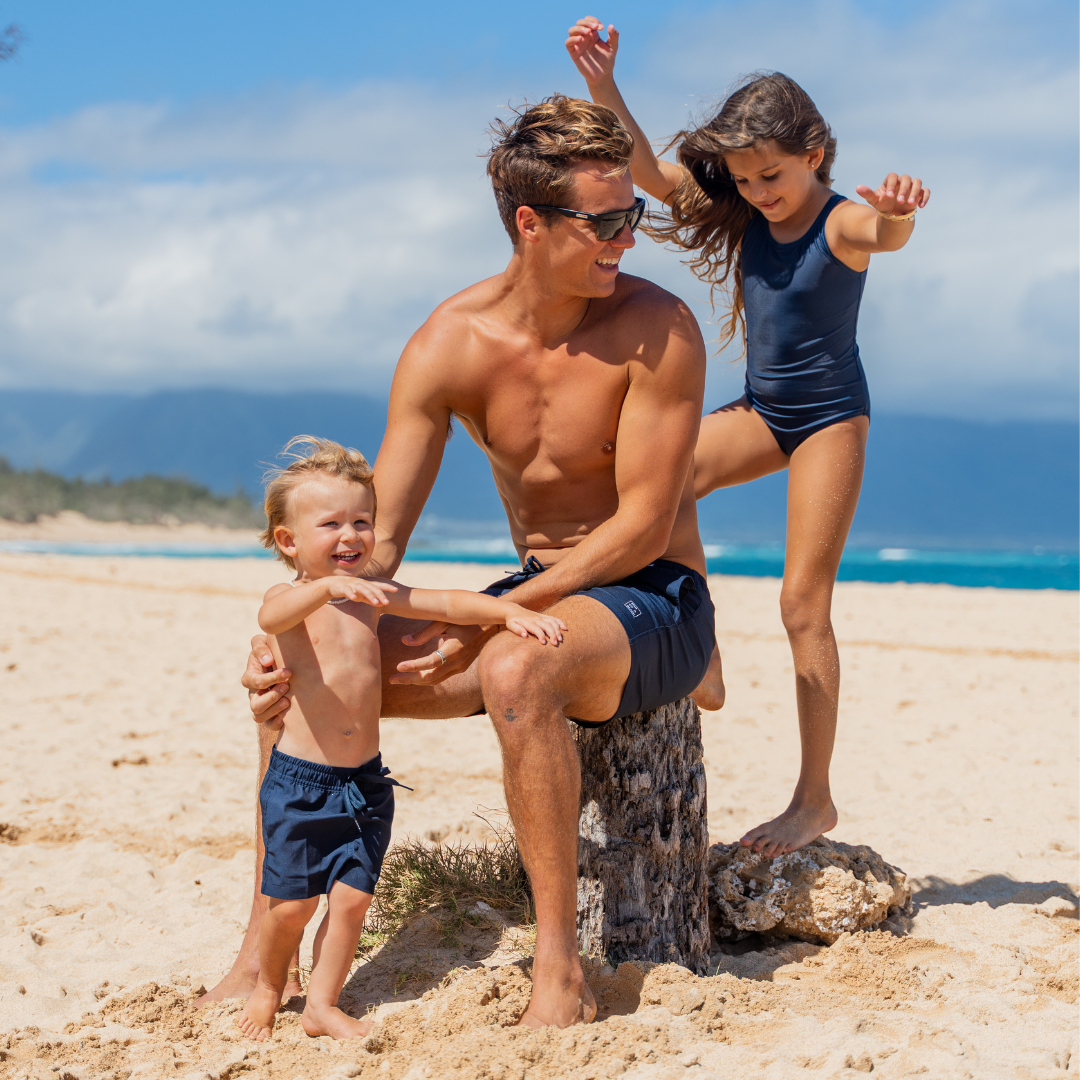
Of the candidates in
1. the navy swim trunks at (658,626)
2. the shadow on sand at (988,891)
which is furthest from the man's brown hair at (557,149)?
the shadow on sand at (988,891)

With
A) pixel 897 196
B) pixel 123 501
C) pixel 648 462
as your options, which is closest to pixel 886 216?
pixel 897 196

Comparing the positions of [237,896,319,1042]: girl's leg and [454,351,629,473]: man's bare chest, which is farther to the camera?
[454,351,629,473]: man's bare chest

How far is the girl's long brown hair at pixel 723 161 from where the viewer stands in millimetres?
3578

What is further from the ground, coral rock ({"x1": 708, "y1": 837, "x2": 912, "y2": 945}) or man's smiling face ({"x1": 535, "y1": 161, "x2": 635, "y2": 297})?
man's smiling face ({"x1": 535, "y1": 161, "x2": 635, "y2": 297})

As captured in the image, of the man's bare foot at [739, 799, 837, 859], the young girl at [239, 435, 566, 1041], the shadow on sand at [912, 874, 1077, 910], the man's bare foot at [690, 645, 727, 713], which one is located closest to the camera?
the young girl at [239, 435, 566, 1041]

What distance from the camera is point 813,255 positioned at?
11.9ft

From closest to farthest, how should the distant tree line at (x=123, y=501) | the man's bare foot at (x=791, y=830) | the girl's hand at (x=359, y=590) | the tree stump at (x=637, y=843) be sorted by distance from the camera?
the girl's hand at (x=359, y=590) → the tree stump at (x=637, y=843) → the man's bare foot at (x=791, y=830) → the distant tree line at (x=123, y=501)

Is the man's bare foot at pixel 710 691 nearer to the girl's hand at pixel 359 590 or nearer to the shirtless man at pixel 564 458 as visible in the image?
the shirtless man at pixel 564 458

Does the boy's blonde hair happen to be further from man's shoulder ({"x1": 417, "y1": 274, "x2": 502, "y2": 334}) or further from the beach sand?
the beach sand

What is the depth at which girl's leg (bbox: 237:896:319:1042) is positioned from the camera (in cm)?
277

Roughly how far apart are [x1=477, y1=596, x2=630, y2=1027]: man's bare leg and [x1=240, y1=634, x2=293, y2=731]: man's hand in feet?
2.06

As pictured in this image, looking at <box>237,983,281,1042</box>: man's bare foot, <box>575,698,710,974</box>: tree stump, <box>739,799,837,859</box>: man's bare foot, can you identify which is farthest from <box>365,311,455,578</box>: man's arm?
<box>739,799,837,859</box>: man's bare foot

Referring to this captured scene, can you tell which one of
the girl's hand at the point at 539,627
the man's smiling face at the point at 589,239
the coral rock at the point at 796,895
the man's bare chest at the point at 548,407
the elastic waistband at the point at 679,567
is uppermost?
the man's smiling face at the point at 589,239

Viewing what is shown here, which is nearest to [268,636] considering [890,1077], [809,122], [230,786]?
[890,1077]
